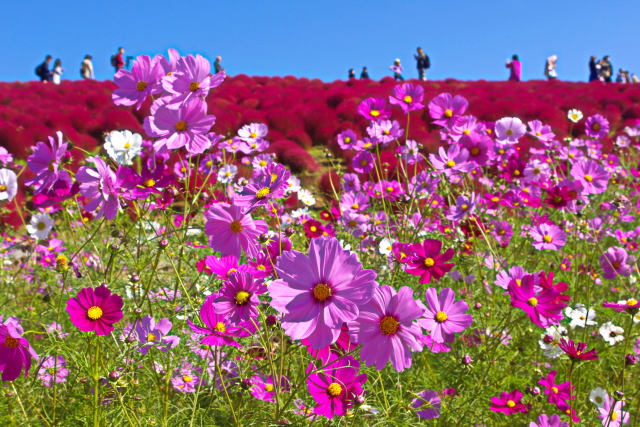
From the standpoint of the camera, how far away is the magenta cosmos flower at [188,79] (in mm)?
869

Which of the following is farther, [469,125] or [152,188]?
[469,125]

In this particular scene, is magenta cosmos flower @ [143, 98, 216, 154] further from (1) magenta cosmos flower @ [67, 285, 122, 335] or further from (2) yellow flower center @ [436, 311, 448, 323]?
(2) yellow flower center @ [436, 311, 448, 323]

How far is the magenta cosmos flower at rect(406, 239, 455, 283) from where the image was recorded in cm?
97

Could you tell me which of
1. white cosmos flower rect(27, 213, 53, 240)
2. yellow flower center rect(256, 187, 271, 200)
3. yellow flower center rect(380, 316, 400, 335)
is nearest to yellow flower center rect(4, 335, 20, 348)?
yellow flower center rect(256, 187, 271, 200)

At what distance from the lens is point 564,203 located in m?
1.40

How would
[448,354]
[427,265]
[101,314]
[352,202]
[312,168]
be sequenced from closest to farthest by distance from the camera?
[101,314] → [427,265] → [448,354] → [352,202] → [312,168]

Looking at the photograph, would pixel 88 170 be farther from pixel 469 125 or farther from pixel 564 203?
pixel 564 203

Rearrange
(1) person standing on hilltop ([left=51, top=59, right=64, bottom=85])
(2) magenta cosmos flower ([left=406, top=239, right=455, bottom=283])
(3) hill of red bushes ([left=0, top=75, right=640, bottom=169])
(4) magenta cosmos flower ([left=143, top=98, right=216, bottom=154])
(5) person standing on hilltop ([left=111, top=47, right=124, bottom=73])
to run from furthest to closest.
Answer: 1. (1) person standing on hilltop ([left=51, top=59, right=64, bottom=85])
2. (5) person standing on hilltop ([left=111, top=47, right=124, bottom=73])
3. (3) hill of red bushes ([left=0, top=75, right=640, bottom=169])
4. (2) magenta cosmos flower ([left=406, top=239, right=455, bottom=283])
5. (4) magenta cosmos flower ([left=143, top=98, right=216, bottom=154])

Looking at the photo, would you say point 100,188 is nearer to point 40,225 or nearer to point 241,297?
point 241,297

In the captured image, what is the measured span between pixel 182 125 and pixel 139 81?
0.66 ft

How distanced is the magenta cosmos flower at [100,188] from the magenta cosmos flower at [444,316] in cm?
63

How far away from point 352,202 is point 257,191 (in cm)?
107

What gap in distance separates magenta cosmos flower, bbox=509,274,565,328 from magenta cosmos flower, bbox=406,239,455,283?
144mm

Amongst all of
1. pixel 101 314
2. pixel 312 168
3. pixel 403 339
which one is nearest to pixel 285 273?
pixel 403 339
